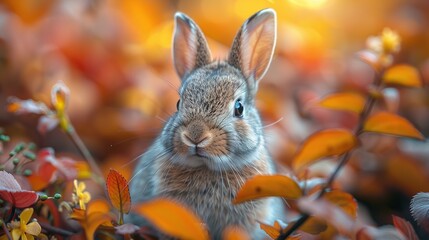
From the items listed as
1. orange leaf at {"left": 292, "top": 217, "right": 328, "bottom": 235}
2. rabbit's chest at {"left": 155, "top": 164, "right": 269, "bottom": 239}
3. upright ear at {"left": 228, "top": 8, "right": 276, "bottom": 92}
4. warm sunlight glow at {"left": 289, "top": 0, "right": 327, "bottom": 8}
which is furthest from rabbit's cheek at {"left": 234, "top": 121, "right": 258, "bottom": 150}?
warm sunlight glow at {"left": 289, "top": 0, "right": 327, "bottom": 8}

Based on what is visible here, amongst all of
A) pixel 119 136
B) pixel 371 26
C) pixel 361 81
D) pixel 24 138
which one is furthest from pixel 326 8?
pixel 24 138

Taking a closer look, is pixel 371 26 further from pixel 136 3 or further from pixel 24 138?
pixel 24 138

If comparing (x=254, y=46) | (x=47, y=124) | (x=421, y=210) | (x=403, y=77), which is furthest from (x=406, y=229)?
(x=47, y=124)

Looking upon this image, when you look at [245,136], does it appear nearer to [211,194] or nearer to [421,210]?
[211,194]

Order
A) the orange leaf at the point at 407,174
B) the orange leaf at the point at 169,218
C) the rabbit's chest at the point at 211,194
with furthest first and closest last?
the orange leaf at the point at 407,174 → the rabbit's chest at the point at 211,194 → the orange leaf at the point at 169,218

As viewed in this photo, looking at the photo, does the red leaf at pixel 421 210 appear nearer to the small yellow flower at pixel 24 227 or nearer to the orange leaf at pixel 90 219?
the orange leaf at pixel 90 219

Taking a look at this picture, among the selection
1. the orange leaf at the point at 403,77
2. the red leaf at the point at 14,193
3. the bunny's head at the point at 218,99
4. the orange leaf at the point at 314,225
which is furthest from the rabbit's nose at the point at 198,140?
the orange leaf at the point at 403,77
